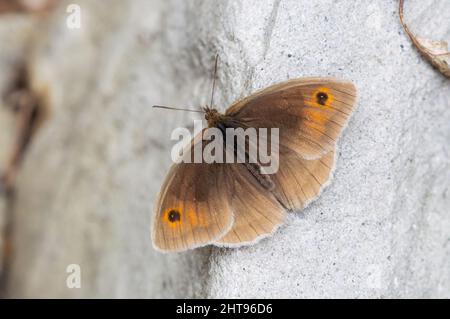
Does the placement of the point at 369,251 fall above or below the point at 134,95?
below

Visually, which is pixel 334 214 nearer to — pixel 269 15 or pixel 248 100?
pixel 248 100

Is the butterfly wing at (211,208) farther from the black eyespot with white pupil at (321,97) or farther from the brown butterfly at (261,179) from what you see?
the black eyespot with white pupil at (321,97)

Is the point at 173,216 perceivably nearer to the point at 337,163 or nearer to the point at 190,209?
the point at 190,209

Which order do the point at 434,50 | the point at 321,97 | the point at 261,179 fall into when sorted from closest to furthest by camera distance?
the point at 321,97
the point at 261,179
the point at 434,50

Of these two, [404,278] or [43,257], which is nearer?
[404,278]

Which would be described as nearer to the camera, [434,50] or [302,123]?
[302,123]

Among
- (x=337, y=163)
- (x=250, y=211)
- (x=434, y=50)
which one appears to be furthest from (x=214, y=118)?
(x=434, y=50)

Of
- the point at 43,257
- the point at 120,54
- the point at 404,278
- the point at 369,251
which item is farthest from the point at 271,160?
the point at 43,257

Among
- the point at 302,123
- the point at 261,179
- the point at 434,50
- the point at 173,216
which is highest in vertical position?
the point at 434,50
